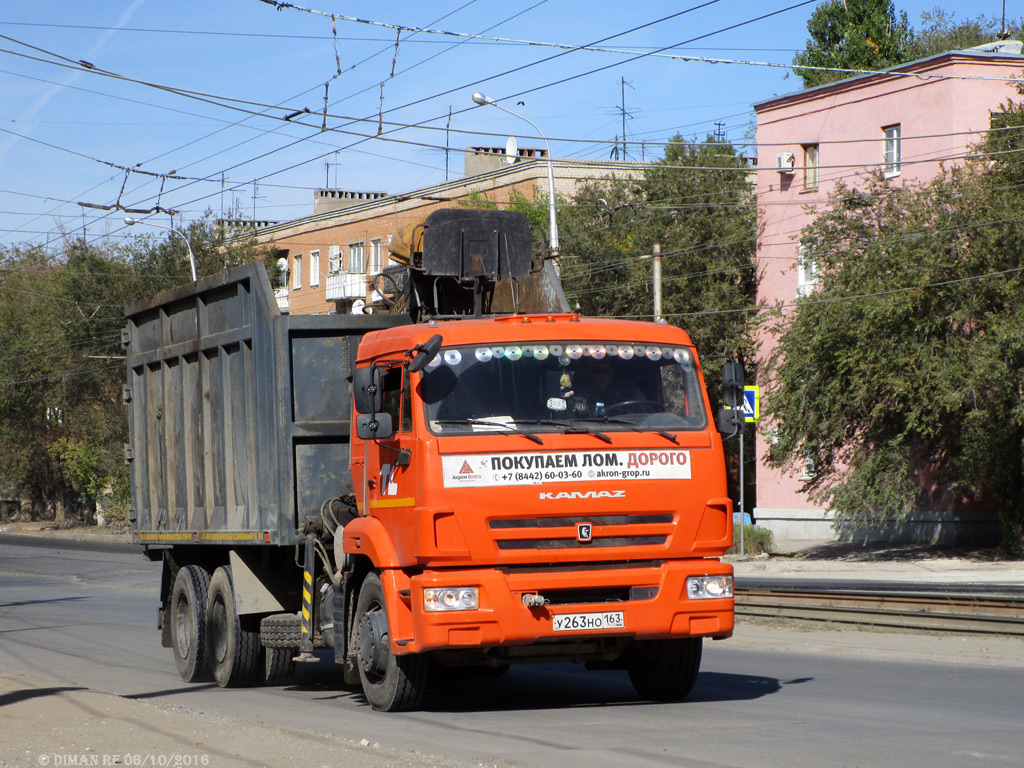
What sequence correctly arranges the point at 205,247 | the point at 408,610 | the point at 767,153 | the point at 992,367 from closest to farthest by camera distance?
the point at 408,610 < the point at 992,367 < the point at 767,153 < the point at 205,247

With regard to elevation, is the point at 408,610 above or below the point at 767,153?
below

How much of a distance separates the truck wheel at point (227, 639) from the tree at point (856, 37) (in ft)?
148

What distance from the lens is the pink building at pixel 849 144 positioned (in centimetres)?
3195

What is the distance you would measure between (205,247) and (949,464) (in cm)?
3179

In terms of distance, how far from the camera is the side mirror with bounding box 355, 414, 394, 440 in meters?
8.95

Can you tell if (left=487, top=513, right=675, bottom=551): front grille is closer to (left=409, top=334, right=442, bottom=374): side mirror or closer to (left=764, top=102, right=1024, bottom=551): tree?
(left=409, top=334, right=442, bottom=374): side mirror

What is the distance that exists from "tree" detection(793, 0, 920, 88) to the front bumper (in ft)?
153

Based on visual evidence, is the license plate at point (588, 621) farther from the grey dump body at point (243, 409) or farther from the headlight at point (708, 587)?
the grey dump body at point (243, 409)

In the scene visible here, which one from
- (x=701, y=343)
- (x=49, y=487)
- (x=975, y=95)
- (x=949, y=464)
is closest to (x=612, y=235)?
(x=701, y=343)

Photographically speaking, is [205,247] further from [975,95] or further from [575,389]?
[575,389]

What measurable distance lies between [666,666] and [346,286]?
40.4m

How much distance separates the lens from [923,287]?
2744 cm

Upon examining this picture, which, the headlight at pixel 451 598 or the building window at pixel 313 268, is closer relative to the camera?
the headlight at pixel 451 598

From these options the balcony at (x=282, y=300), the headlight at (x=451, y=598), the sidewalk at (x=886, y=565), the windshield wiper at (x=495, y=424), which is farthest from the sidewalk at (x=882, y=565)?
the headlight at (x=451, y=598)
